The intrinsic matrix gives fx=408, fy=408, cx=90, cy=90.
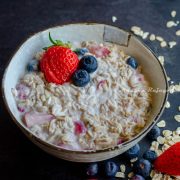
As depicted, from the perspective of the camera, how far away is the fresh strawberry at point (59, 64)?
112cm

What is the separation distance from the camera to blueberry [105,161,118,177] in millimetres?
1087

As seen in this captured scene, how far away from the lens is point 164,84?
1.12 m

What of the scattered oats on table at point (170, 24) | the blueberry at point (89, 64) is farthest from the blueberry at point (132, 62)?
the scattered oats on table at point (170, 24)

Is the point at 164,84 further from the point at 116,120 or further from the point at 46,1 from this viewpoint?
the point at 46,1

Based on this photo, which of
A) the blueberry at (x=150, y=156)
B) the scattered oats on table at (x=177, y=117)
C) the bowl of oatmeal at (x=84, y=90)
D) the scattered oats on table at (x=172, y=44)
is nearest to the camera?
the bowl of oatmeal at (x=84, y=90)

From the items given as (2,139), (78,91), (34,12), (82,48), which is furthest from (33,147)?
(34,12)

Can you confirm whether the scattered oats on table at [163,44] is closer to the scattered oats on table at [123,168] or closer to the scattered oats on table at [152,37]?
the scattered oats on table at [152,37]

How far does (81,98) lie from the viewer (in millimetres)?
1090

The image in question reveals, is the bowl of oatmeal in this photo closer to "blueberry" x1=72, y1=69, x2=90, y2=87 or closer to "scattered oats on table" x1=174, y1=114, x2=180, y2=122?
"blueberry" x1=72, y1=69, x2=90, y2=87

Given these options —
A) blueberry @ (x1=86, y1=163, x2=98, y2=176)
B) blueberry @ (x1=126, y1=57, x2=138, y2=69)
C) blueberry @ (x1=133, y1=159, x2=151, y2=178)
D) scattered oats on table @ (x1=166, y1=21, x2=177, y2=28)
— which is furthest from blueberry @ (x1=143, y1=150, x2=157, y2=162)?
scattered oats on table @ (x1=166, y1=21, x2=177, y2=28)

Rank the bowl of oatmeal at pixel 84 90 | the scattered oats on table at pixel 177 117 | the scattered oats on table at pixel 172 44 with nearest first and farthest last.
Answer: the bowl of oatmeal at pixel 84 90
the scattered oats on table at pixel 177 117
the scattered oats on table at pixel 172 44

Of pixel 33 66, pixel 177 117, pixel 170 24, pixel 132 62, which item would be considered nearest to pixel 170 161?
pixel 177 117

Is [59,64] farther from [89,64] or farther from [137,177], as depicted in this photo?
[137,177]

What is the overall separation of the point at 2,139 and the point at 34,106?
0.16 meters
